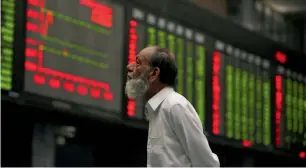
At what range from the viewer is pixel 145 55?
2.95m

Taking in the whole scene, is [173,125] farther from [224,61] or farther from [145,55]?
[224,61]

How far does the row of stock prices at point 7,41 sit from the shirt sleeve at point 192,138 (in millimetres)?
1914

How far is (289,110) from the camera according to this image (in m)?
7.58

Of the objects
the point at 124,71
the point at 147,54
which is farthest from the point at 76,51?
the point at 147,54

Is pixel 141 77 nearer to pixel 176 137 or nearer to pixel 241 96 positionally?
pixel 176 137

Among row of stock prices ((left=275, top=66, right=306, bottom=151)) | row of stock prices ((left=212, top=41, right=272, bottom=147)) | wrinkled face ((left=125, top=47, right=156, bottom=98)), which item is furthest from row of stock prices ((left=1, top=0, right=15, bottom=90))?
row of stock prices ((left=275, top=66, right=306, bottom=151))

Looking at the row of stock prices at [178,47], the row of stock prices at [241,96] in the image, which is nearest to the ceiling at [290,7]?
the row of stock prices at [241,96]

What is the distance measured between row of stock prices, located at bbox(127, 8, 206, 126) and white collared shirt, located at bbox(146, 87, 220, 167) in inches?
104

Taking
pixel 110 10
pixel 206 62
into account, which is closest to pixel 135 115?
pixel 110 10

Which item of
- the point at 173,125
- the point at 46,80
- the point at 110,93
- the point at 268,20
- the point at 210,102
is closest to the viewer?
the point at 173,125

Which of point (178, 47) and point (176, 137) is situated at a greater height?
point (178, 47)

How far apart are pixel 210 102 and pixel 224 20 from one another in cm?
64

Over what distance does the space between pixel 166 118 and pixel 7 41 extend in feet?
6.40

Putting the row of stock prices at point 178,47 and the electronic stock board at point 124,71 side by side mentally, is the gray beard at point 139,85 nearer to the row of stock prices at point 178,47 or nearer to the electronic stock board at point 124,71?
the electronic stock board at point 124,71
